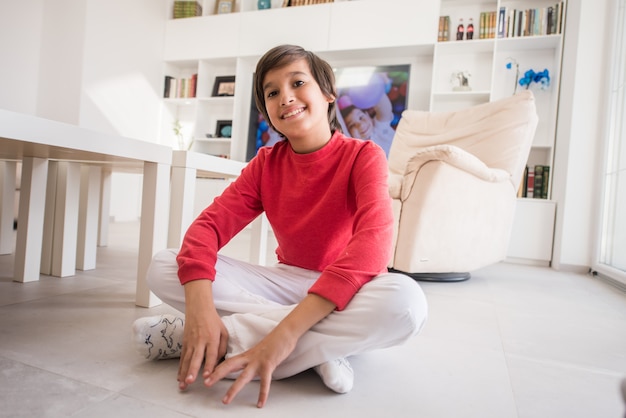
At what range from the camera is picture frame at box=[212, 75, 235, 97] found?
404 centimetres

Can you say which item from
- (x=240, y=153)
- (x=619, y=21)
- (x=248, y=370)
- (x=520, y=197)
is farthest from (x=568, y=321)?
(x=240, y=153)

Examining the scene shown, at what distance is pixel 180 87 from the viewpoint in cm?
424

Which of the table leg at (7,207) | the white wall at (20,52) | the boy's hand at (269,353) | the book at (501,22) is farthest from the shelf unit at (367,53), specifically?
the boy's hand at (269,353)

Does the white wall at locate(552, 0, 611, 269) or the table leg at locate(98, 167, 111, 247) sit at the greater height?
the white wall at locate(552, 0, 611, 269)

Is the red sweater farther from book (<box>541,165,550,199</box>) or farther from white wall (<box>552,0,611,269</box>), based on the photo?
book (<box>541,165,550,199</box>)

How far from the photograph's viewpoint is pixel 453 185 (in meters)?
1.78

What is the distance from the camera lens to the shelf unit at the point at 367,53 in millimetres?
3141

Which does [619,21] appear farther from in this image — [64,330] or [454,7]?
[64,330]

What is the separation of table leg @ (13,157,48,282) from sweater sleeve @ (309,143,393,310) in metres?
1.20

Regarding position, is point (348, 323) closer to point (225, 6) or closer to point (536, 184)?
point (536, 184)

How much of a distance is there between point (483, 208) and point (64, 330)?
168cm

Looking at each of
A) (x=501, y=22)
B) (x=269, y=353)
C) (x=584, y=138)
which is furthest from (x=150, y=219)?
(x=501, y=22)

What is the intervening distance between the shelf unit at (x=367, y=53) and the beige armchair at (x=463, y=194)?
2.82ft

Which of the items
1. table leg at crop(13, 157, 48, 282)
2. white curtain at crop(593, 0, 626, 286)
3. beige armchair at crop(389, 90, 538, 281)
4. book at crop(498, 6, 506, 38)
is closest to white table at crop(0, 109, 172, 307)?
table leg at crop(13, 157, 48, 282)
